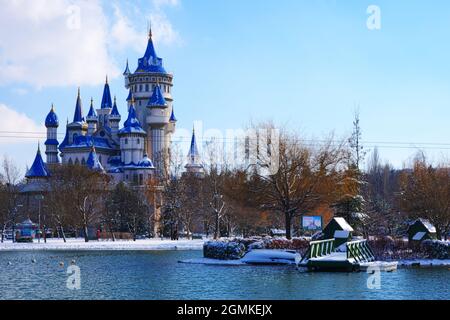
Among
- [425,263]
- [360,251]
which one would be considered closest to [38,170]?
[360,251]

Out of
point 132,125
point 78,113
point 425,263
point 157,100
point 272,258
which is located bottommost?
point 425,263

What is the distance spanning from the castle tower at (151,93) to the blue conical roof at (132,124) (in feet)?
8.49

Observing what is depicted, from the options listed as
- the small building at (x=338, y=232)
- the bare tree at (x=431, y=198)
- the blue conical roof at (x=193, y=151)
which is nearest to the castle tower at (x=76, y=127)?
the blue conical roof at (x=193, y=151)

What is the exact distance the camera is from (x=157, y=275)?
29656mm

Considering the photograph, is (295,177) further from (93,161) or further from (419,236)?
(93,161)

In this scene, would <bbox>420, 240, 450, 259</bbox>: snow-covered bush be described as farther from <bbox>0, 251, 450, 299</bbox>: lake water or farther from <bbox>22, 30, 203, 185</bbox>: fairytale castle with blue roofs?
<bbox>22, 30, 203, 185</bbox>: fairytale castle with blue roofs

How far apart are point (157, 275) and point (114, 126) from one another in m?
97.4

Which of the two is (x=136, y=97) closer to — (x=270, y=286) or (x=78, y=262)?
(x=78, y=262)

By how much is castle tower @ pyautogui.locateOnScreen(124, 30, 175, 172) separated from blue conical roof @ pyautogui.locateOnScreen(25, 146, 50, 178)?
63.0 ft

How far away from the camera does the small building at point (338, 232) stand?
37.0 m

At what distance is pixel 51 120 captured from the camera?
402ft

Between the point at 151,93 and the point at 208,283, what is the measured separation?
100290 mm

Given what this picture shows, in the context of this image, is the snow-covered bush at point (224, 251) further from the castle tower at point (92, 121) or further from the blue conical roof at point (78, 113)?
the castle tower at point (92, 121)

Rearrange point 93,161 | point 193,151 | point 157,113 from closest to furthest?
point 93,161, point 157,113, point 193,151
